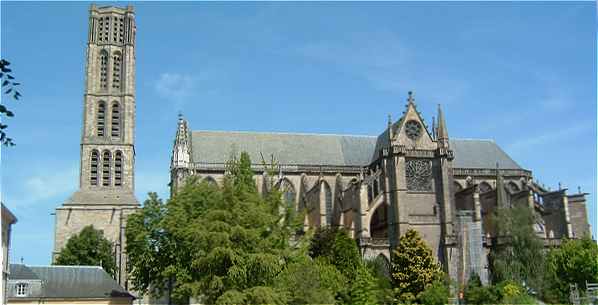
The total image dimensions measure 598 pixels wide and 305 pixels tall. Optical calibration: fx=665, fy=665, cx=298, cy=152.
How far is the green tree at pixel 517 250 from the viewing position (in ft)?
135

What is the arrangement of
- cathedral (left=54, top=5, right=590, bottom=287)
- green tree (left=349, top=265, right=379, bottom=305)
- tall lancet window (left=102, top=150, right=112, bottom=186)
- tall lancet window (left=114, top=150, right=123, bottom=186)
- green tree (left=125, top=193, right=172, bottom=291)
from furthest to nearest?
tall lancet window (left=114, top=150, right=123, bottom=186)
tall lancet window (left=102, top=150, right=112, bottom=186)
cathedral (left=54, top=5, right=590, bottom=287)
green tree (left=349, top=265, right=379, bottom=305)
green tree (left=125, top=193, right=172, bottom=291)

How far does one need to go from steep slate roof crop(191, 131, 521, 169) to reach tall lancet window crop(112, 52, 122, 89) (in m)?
9.93

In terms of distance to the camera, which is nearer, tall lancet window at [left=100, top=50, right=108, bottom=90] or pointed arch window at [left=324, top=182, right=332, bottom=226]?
pointed arch window at [left=324, top=182, right=332, bottom=226]

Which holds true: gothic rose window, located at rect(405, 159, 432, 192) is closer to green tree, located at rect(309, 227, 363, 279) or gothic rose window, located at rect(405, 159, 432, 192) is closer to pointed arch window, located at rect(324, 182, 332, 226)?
pointed arch window, located at rect(324, 182, 332, 226)

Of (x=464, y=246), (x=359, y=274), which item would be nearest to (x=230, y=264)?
(x=359, y=274)

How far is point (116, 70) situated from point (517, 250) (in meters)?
39.0

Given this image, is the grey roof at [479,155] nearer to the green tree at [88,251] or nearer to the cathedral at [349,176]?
the cathedral at [349,176]

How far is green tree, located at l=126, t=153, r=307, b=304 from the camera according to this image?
88.0ft

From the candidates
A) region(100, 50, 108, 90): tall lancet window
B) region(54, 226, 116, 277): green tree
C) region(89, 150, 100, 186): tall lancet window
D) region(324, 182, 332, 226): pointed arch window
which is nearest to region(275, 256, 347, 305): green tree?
region(324, 182, 332, 226): pointed arch window

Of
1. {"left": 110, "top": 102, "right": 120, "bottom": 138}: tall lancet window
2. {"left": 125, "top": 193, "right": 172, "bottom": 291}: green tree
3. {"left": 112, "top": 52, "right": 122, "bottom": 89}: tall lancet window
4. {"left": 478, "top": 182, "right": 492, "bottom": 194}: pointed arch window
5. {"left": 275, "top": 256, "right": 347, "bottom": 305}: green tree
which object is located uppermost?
{"left": 112, "top": 52, "right": 122, "bottom": 89}: tall lancet window

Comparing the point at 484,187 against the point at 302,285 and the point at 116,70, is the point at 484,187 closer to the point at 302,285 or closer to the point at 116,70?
the point at 302,285

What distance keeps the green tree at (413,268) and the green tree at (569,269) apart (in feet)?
21.9

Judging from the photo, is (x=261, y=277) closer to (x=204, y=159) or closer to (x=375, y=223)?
(x=375, y=223)

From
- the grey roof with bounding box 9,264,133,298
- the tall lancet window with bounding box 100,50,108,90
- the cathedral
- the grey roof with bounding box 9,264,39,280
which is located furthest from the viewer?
the tall lancet window with bounding box 100,50,108,90
